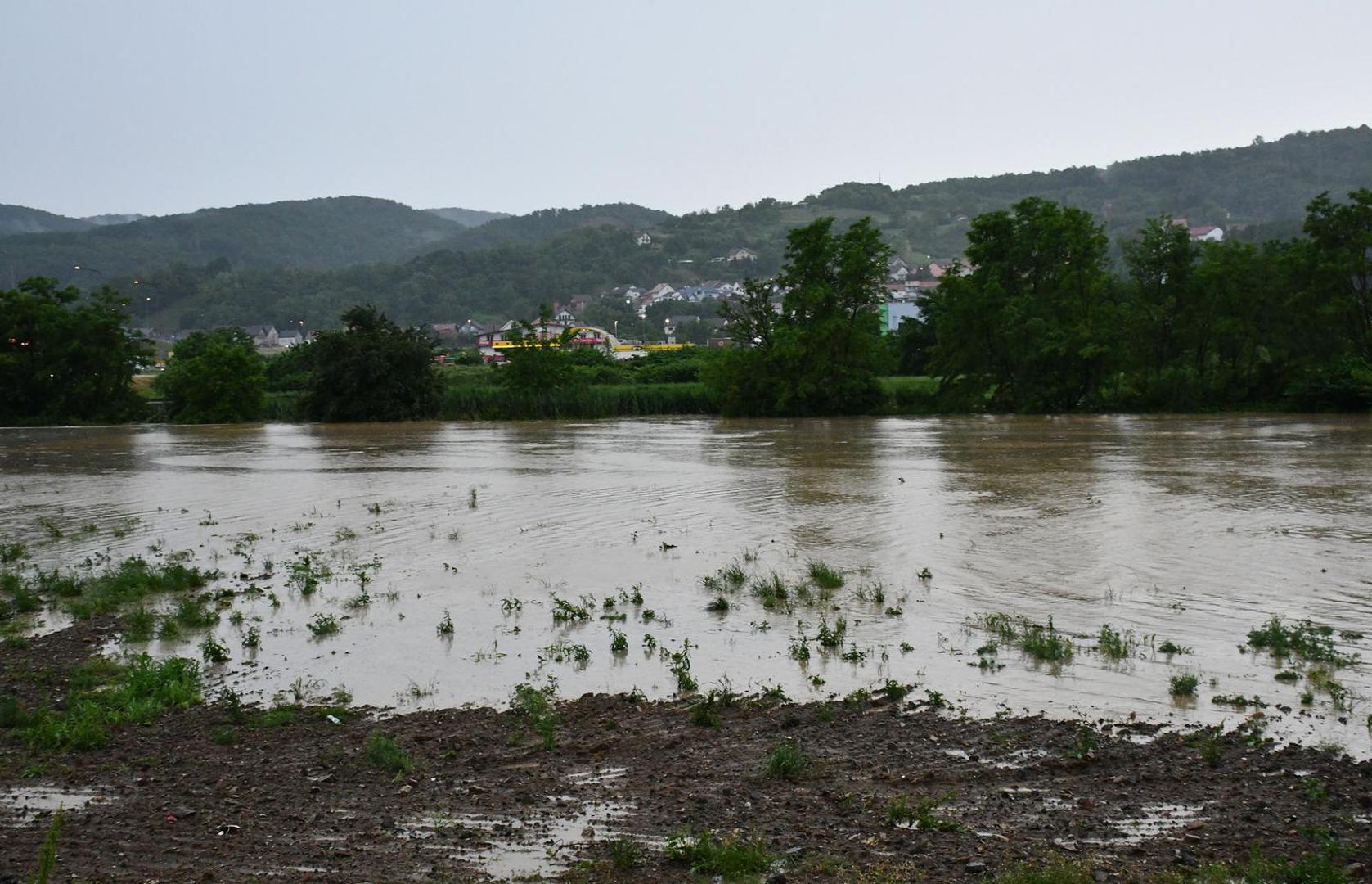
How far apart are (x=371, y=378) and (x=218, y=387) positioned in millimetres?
9767

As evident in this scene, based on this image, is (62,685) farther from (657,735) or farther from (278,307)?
(278,307)

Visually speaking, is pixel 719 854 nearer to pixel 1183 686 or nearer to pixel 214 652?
pixel 1183 686

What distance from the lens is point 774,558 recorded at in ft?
41.1

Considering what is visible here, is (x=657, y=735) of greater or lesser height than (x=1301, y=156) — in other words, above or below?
below

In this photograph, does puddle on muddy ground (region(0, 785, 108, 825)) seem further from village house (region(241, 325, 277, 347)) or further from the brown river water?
village house (region(241, 325, 277, 347))

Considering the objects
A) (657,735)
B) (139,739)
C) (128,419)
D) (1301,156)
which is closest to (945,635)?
(657,735)

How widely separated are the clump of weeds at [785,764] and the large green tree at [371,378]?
168 ft

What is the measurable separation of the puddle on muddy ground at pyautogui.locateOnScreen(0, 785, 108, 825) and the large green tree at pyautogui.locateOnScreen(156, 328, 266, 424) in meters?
56.8

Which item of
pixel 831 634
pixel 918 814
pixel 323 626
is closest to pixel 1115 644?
pixel 831 634

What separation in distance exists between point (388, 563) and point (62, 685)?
5040 millimetres

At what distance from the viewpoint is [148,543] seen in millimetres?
14250

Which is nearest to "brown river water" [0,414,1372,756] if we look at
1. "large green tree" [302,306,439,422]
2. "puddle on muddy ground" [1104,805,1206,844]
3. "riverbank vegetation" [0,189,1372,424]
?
"puddle on muddy ground" [1104,805,1206,844]

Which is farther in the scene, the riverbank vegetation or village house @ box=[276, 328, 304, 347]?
village house @ box=[276, 328, 304, 347]

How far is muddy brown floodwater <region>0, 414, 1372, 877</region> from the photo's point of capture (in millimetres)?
6762
